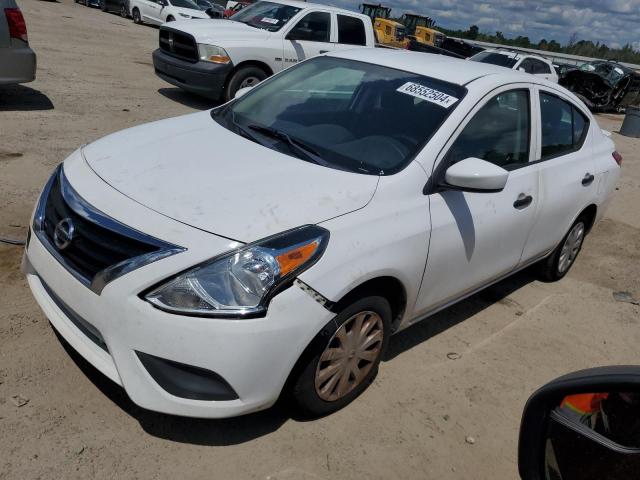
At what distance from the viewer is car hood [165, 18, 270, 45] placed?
915 cm

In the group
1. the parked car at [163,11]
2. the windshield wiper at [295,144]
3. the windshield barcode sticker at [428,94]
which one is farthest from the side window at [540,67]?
the windshield wiper at [295,144]

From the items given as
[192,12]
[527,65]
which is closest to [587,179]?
[527,65]

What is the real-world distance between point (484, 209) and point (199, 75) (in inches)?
269

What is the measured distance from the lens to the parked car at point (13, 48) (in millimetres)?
6848

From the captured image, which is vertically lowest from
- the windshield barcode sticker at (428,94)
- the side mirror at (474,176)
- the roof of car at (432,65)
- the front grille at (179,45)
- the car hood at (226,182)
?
the front grille at (179,45)

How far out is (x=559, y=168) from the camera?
4.06 meters

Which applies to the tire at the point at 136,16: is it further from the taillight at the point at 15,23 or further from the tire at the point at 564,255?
the tire at the point at 564,255

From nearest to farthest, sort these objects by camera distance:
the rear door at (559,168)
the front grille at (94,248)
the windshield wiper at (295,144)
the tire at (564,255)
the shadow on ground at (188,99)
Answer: the front grille at (94,248), the windshield wiper at (295,144), the rear door at (559,168), the tire at (564,255), the shadow on ground at (188,99)

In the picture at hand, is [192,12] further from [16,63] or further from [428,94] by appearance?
[428,94]

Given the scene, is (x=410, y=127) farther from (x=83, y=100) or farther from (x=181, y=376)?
(x=83, y=100)

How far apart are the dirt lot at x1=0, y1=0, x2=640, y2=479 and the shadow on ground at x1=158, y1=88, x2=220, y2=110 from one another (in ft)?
13.9

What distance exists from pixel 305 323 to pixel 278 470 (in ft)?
2.26

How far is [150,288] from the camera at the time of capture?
2.28 metres

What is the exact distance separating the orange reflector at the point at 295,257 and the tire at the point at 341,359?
1.09 feet
